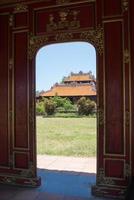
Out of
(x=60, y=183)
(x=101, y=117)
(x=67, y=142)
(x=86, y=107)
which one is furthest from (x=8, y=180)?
(x=86, y=107)

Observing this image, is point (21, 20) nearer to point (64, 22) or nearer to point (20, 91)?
point (64, 22)

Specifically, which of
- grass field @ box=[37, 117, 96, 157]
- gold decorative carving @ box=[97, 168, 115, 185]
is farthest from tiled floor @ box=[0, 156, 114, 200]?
grass field @ box=[37, 117, 96, 157]

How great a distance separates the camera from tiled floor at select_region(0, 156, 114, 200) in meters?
4.36

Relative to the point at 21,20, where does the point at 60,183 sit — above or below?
below

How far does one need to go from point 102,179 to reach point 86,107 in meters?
18.9

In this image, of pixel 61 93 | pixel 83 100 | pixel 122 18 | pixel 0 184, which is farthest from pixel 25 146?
pixel 61 93

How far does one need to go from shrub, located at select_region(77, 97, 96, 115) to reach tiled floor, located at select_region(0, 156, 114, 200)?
1621cm

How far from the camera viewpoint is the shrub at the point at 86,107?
74.3ft

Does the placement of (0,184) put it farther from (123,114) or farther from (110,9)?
(110,9)

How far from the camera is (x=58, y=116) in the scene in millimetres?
24406

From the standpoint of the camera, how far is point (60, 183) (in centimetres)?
494

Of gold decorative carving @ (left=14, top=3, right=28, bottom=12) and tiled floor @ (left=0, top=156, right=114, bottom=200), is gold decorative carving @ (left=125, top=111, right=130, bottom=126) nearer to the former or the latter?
tiled floor @ (left=0, top=156, right=114, bottom=200)

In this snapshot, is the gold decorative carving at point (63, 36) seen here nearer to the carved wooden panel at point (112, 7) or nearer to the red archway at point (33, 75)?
the red archway at point (33, 75)

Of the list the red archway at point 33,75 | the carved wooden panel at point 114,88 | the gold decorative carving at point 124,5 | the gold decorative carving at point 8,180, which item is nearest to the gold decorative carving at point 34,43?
the red archway at point 33,75
